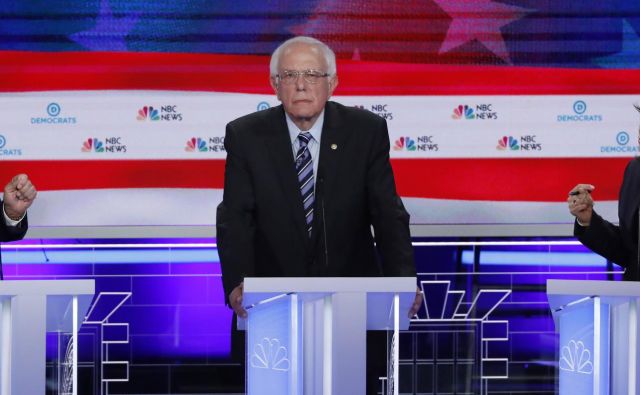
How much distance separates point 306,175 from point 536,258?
2285 mm

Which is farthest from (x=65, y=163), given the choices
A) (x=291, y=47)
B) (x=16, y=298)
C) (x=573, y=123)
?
(x=16, y=298)

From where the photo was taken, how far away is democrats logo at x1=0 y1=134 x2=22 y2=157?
4969 millimetres

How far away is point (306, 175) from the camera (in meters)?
3.66

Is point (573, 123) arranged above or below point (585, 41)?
below

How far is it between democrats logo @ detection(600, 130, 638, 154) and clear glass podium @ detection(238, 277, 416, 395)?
2.76 meters

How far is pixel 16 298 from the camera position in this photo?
245 cm

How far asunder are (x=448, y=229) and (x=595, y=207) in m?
0.67

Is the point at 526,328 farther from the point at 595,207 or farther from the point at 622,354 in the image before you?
the point at 622,354

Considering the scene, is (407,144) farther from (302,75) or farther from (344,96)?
(302,75)

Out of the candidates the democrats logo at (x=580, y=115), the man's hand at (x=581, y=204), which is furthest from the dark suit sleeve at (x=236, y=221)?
the democrats logo at (x=580, y=115)

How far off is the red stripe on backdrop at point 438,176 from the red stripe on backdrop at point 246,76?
327 mm

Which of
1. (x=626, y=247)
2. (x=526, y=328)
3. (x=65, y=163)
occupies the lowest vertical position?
(x=526, y=328)

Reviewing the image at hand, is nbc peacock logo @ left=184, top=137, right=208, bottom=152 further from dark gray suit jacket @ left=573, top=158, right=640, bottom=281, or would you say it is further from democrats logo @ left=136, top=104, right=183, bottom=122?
dark gray suit jacket @ left=573, top=158, right=640, bottom=281

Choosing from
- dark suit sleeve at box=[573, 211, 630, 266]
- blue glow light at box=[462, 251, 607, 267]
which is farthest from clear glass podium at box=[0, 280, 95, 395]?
blue glow light at box=[462, 251, 607, 267]
